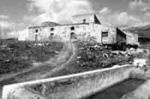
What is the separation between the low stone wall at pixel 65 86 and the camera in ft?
14.3

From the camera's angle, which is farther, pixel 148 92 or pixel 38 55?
pixel 38 55

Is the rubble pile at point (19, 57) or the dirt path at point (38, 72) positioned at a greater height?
the rubble pile at point (19, 57)

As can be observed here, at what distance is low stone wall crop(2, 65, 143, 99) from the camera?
14.3 ft

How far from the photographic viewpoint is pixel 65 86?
6648 millimetres

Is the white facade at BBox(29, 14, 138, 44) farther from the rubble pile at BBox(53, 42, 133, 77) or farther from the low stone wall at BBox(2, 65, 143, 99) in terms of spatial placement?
the low stone wall at BBox(2, 65, 143, 99)

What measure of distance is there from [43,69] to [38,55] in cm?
403

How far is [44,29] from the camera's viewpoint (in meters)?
27.7

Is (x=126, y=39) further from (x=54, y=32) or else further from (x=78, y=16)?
(x=54, y=32)

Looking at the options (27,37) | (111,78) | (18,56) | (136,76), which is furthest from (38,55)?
(27,37)

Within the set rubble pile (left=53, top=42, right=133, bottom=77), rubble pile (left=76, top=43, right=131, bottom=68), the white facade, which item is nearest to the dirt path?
rubble pile (left=53, top=42, right=133, bottom=77)

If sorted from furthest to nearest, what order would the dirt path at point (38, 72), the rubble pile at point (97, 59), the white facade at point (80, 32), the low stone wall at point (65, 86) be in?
the white facade at point (80, 32) < the rubble pile at point (97, 59) < the dirt path at point (38, 72) < the low stone wall at point (65, 86)

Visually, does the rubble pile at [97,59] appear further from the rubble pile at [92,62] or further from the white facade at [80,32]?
the white facade at [80,32]

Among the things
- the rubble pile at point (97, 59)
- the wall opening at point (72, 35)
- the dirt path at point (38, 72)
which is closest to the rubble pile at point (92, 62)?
the rubble pile at point (97, 59)

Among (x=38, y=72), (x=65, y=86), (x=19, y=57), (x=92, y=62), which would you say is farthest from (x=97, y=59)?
(x=65, y=86)
